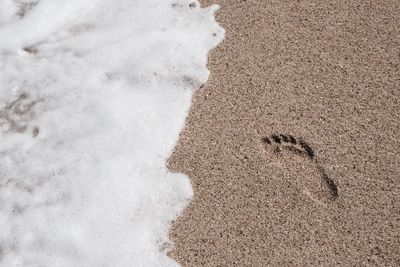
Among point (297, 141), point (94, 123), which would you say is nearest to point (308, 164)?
point (297, 141)

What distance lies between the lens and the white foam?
2.04 meters

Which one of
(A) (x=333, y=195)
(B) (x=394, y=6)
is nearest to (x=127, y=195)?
(A) (x=333, y=195)

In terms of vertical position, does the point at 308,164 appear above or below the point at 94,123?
below

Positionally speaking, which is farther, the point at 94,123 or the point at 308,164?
the point at 94,123

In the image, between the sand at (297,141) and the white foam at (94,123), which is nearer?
the sand at (297,141)

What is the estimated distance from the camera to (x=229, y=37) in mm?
2467

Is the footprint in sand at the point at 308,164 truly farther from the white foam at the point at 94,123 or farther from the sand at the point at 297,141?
the white foam at the point at 94,123

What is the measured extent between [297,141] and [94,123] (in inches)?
40.0

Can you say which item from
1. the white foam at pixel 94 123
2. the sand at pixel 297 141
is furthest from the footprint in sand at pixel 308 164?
the white foam at pixel 94 123

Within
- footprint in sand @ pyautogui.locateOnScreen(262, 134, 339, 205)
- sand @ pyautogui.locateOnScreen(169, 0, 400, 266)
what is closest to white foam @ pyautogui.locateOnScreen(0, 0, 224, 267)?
sand @ pyautogui.locateOnScreen(169, 0, 400, 266)

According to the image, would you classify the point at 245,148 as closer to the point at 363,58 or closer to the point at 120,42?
the point at 363,58

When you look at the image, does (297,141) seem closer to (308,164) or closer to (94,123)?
(308,164)

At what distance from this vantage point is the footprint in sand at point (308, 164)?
6.55 ft

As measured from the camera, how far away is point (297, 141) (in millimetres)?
2109
